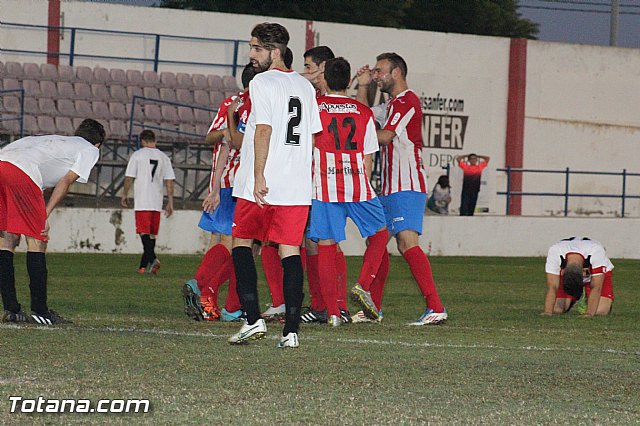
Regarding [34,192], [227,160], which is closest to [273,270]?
[227,160]

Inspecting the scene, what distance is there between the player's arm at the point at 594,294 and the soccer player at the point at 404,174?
5.93 feet

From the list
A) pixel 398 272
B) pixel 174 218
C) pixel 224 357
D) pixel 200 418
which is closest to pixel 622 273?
pixel 398 272

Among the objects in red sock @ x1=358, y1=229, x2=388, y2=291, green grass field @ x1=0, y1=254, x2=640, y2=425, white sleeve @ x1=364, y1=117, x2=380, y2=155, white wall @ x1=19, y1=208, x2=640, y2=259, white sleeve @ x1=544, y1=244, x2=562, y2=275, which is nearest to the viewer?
green grass field @ x1=0, y1=254, x2=640, y2=425

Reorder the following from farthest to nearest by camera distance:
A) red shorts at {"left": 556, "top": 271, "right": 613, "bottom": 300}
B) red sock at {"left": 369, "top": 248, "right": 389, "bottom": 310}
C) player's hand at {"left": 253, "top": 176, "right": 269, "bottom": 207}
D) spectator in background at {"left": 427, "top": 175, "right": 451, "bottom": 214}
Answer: spectator in background at {"left": 427, "top": 175, "right": 451, "bottom": 214} → red shorts at {"left": 556, "top": 271, "right": 613, "bottom": 300} → red sock at {"left": 369, "top": 248, "right": 389, "bottom": 310} → player's hand at {"left": 253, "top": 176, "right": 269, "bottom": 207}

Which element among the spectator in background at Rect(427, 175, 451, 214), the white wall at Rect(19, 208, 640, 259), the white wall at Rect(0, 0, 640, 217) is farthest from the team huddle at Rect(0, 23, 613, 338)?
the white wall at Rect(0, 0, 640, 217)

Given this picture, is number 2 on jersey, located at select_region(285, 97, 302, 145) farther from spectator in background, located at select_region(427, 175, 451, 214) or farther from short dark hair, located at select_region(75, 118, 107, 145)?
spectator in background, located at select_region(427, 175, 451, 214)

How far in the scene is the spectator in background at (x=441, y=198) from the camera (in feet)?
78.4

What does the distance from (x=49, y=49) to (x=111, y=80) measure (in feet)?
6.70

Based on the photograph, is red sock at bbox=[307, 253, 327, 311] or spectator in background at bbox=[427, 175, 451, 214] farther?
spectator in background at bbox=[427, 175, 451, 214]

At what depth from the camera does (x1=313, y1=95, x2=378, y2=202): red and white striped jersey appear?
8.37 metres

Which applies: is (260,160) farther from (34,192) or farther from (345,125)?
(34,192)

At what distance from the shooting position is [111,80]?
24766 millimetres

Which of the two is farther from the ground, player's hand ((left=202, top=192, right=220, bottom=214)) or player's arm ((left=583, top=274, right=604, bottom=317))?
player's hand ((left=202, top=192, right=220, bottom=214))

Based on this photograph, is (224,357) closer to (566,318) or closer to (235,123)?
(235,123)
